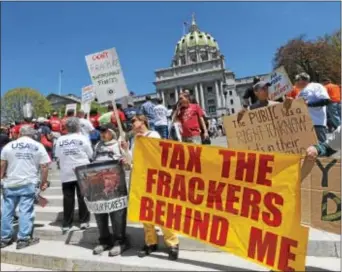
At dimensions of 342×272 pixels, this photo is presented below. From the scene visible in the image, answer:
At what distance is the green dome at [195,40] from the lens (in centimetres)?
11954

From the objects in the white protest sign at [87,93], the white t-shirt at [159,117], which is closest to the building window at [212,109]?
the white protest sign at [87,93]

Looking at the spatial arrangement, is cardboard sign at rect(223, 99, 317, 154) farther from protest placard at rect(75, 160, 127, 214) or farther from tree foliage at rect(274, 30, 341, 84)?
tree foliage at rect(274, 30, 341, 84)

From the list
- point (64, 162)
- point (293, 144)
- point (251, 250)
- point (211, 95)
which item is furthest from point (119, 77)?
point (211, 95)

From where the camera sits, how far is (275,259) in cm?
333

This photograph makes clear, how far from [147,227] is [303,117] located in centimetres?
215

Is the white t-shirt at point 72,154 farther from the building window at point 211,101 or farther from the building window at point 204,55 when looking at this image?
the building window at point 204,55

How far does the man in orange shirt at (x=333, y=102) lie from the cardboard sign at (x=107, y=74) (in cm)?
535

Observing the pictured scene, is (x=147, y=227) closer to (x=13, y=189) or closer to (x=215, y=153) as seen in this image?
(x=215, y=153)

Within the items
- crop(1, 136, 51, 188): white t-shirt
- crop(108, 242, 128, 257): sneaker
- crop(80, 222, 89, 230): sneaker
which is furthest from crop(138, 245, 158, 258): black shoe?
crop(1, 136, 51, 188): white t-shirt

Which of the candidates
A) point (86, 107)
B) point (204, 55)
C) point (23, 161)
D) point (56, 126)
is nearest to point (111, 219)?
point (23, 161)

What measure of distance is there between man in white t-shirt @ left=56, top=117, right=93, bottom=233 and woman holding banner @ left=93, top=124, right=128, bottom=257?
379 mm

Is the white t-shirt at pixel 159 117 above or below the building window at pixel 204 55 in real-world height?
below

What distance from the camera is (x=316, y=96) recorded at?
17.8 ft

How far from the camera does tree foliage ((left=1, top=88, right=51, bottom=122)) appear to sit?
192 feet
